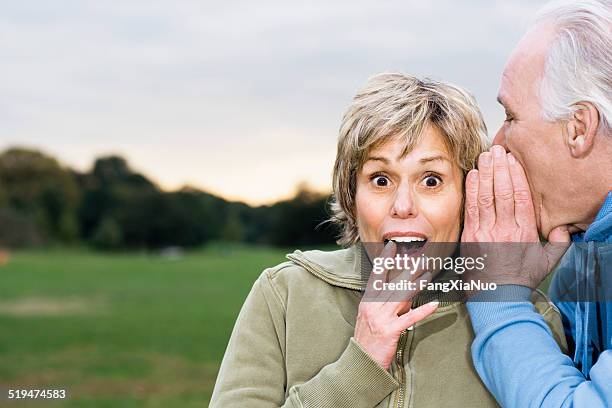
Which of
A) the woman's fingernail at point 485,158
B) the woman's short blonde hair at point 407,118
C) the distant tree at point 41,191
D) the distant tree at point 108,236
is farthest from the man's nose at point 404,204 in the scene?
the distant tree at point 41,191

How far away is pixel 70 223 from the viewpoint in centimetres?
7381

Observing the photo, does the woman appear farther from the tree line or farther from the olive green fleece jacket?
the tree line

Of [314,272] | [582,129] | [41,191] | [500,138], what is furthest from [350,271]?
[41,191]

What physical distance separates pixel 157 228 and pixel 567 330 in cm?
7119

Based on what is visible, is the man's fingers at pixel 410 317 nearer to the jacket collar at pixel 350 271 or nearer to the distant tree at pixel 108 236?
the jacket collar at pixel 350 271

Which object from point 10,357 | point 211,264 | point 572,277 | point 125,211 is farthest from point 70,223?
point 572,277

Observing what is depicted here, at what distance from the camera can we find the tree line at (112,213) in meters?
69.9

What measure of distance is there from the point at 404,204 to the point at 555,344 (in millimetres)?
534

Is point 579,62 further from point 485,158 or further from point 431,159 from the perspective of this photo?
point 431,159

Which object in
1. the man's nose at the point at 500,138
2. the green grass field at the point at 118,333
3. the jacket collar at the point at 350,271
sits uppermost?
the man's nose at the point at 500,138

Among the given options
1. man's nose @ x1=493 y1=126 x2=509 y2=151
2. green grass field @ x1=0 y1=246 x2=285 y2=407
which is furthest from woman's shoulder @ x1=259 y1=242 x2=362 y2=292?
green grass field @ x1=0 y1=246 x2=285 y2=407

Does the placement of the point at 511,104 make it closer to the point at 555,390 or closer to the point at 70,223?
the point at 555,390

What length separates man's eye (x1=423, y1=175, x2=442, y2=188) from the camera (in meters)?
2.35

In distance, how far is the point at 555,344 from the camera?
2.17m
